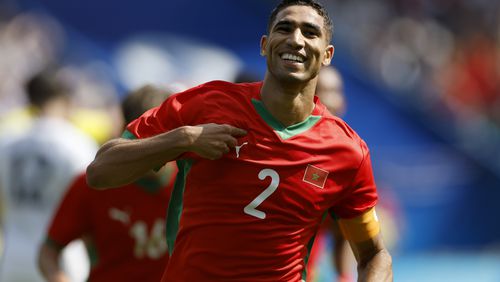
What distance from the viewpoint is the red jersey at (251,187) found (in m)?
4.24

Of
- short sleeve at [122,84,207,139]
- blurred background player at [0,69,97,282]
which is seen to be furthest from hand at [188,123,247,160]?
blurred background player at [0,69,97,282]

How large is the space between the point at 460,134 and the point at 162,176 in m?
10.8

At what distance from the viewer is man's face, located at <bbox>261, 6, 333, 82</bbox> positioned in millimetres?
4297

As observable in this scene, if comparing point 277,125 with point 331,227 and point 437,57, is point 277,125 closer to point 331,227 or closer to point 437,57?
point 331,227

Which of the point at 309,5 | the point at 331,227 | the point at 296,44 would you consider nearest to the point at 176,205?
the point at 296,44

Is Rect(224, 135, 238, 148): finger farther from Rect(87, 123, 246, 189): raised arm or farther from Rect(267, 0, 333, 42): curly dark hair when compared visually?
Rect(267, 0, 333, 42): curly dark hair

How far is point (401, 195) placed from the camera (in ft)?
48.4

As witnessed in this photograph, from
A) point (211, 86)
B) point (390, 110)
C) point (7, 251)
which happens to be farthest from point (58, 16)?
point (211, 86)

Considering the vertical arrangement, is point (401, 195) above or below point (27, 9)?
below

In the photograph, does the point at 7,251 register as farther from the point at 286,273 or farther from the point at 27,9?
the point at 27,9

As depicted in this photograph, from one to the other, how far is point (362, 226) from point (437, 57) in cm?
1307

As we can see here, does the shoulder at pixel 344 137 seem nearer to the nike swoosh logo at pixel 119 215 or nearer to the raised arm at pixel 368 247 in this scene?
the raised arm at pixel 368 247

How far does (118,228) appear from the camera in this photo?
227 inches

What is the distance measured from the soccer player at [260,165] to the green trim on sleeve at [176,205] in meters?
0.02
